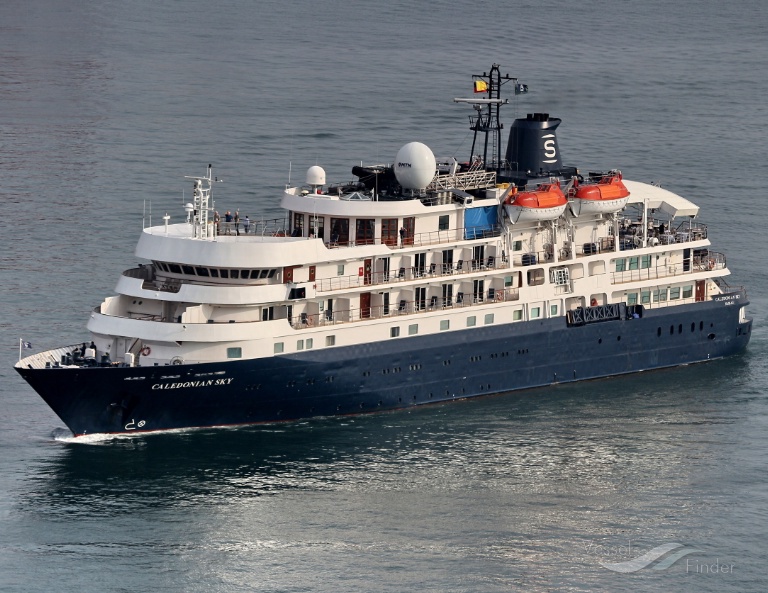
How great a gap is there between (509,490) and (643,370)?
1926cm

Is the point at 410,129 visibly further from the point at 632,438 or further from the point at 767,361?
the point at 632,438

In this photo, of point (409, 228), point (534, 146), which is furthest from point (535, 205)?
point (409, 228)

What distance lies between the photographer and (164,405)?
232 ft

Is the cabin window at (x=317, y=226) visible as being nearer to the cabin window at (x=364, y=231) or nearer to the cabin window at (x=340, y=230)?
the cabin window at (x=340, y=230)

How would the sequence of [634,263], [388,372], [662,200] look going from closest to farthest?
1. [388,372]
2. [634,263]
3. [662,200]

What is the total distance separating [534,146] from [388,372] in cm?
1509

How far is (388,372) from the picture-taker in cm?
7519

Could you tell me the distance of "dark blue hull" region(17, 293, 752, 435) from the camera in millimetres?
70000

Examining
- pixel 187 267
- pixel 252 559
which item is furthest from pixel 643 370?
pixel 252 559

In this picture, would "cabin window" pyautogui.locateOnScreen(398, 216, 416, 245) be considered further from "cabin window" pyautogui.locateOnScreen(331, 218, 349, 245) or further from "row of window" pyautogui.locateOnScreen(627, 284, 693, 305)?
"row of window" pyautogui.locateOnScreen(627, 284, 693, 305)

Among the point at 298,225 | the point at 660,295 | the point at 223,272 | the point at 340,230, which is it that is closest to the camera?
the point at 223,272

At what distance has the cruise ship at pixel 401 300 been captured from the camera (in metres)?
70.9

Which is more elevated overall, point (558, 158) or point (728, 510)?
point (558, 158)

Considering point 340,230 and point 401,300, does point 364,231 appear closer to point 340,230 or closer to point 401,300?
point 340,230
